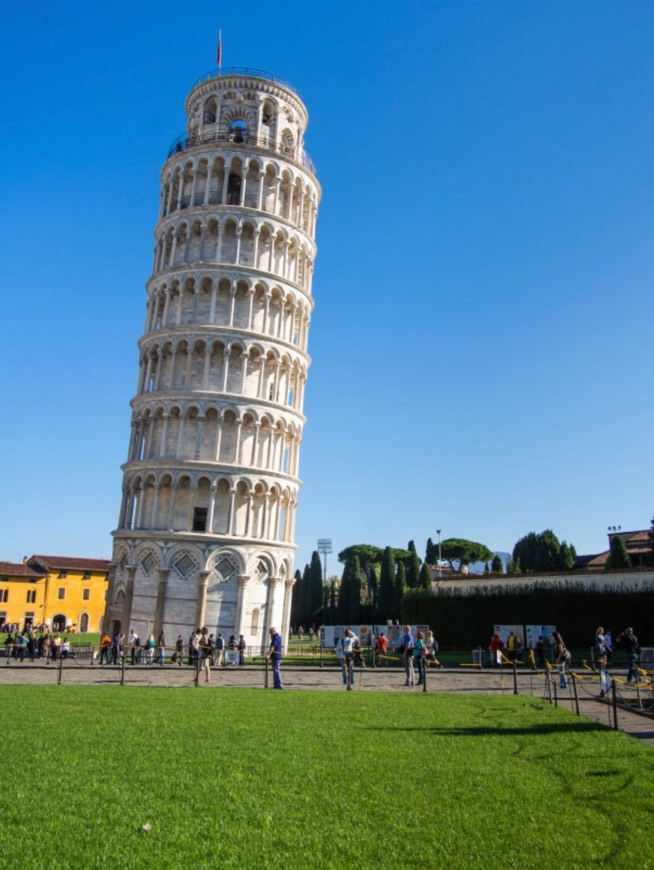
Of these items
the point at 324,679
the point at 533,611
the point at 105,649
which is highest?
the point at 533,611

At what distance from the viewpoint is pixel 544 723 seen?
13.8 m

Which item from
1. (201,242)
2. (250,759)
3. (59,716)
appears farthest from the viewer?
(201,242)

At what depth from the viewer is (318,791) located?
8.42 m

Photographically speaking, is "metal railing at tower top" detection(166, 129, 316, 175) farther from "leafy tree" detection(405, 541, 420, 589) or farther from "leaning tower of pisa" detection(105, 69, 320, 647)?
"leafy tree" detection(405, 541, 420, 589)

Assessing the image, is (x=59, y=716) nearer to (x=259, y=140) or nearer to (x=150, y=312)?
(x=150, y=312)

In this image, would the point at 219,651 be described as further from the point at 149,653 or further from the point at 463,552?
the point at 463,552

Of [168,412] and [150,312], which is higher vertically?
[150,312]

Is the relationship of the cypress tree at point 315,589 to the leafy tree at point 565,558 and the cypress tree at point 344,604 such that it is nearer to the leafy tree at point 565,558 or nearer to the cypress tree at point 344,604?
the cypress tree at point 344,604

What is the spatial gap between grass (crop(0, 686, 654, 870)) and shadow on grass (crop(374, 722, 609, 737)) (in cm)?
4

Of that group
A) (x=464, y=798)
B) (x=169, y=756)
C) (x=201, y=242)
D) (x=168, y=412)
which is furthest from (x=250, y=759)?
(x=201, y=242)

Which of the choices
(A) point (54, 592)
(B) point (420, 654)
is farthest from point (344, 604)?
(B) point (420, 654)

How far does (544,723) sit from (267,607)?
100.0ft

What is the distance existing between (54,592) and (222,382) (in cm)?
5173

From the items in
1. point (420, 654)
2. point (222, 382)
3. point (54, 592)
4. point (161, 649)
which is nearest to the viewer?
point (420, 654)
